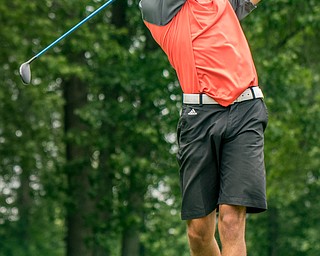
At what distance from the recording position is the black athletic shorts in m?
5.44

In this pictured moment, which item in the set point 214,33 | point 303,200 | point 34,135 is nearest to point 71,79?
point 34,135

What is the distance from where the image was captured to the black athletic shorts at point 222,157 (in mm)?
5438

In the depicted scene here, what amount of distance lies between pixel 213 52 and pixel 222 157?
0.52 metres

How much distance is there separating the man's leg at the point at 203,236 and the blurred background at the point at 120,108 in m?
Result: 11.1

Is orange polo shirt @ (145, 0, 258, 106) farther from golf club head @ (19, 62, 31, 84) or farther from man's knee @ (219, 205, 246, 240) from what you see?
golf club head @ (19, 62, 31, 84)

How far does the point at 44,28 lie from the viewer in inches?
718

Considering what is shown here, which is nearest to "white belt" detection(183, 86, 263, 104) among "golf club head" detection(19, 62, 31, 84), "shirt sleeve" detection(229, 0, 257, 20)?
"shirt sleeve" detection(229, 0, 257, 20)

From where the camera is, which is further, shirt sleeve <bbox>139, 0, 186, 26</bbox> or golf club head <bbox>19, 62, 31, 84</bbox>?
golf club head <bbox>19, 62, 31, 84</bbox>

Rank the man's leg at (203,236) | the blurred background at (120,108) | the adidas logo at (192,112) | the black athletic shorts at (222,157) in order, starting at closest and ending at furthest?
the black athletic shorts at (222,157)
the adidas logo at (192,112)
the man's leg at (203,236)
the blurred background at (120,108)

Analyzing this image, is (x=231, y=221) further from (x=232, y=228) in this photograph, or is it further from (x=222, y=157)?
(x=222, y=157)

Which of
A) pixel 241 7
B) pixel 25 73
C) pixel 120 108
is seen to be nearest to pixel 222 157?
pixel 241 7

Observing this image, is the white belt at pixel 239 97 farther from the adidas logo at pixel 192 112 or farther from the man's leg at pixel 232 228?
the man's leg at pixel 232 228

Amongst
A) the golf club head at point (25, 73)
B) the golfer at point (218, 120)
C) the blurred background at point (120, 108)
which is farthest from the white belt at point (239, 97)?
the blurred background at point (120, 108)

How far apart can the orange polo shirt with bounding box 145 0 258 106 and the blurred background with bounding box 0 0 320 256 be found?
11.1 metres
